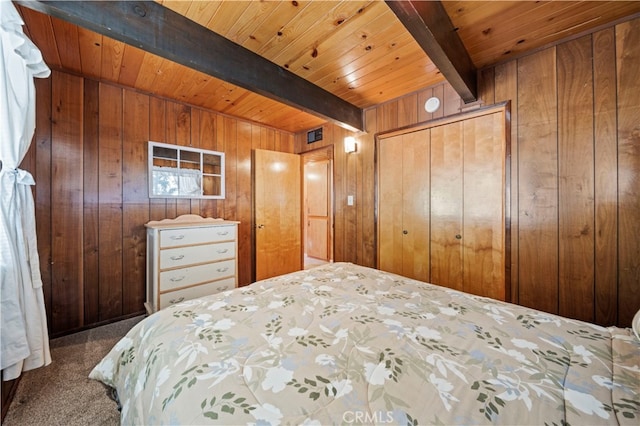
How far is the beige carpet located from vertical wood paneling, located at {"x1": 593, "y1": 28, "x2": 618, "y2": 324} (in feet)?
10.3

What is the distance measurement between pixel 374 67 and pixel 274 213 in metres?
2.29

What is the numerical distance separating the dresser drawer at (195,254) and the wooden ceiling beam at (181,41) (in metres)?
1.71

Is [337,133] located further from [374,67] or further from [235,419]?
[235,419]

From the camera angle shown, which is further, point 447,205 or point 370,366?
point 447,205

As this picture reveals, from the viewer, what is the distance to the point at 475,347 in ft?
2.87

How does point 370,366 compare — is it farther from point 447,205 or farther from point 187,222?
point 187,222

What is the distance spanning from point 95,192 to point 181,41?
70.6 inches

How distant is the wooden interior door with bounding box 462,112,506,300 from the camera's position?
1997mm

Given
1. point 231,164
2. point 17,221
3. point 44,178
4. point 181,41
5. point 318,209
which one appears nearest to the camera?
point 17,221

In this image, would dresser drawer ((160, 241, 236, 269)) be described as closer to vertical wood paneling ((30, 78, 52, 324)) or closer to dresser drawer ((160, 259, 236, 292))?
dresser drawer ((160, 259, 236, 292))

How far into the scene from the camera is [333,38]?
171 cm

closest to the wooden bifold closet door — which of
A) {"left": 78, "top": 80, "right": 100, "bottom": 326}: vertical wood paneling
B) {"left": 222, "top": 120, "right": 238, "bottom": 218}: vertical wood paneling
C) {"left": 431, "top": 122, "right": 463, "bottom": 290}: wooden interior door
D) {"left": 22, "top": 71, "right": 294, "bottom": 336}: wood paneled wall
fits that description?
{"left": 431, "top": 122, "right": 463, "bottom": 290}: wooden interior door

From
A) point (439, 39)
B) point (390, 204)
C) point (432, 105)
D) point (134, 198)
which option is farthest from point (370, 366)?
point (134, 198)

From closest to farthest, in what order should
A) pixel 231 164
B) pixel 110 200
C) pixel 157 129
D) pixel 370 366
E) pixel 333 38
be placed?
pixel 370 366 < pixel 333 38 < pixel 110 200 < pixel 157 129 < pixel 231 164
